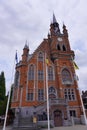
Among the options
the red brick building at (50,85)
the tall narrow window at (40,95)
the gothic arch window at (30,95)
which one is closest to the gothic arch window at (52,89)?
the red brick building at (50,85)

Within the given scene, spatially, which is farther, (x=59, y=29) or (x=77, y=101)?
(x=59, y=29)

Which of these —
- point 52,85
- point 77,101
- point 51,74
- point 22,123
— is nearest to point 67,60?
point 51,74

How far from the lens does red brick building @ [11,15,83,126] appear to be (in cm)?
2678

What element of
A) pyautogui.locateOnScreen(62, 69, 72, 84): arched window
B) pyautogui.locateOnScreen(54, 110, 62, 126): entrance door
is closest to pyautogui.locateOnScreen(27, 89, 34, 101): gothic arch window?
pyautogui.locateOnScreen(54, 110, 62, 126): entrance door

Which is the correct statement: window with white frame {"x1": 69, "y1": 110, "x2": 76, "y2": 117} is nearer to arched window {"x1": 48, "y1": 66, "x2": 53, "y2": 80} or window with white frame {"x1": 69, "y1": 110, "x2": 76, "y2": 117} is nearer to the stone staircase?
arched window {"x1": 48, "y1": 66, "x2": 53, "y2": 80}

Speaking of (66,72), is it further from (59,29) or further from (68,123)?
(59,29)

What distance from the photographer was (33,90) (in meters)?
31.0

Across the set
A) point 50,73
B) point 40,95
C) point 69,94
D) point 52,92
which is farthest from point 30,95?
point 69,94

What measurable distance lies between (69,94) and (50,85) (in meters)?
4.70

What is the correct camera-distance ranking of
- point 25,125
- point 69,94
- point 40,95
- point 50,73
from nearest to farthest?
1. point 25,125
2. point 40,95
3. point 69,94
4. point 50,73

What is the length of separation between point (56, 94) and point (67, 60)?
9419mm

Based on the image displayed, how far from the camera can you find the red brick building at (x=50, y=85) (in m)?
26.8

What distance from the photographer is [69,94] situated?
31516 millimetres

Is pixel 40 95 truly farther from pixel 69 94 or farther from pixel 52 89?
pixel 69 94
